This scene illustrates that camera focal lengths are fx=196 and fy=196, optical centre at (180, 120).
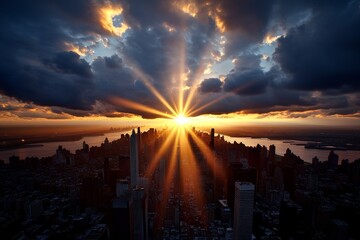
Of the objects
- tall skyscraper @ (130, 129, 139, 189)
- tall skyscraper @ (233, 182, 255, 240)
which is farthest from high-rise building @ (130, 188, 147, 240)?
tall skyscraper @ (233, 182, 255, 240)

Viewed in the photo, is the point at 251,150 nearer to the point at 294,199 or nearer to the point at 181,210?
the point at 294,199

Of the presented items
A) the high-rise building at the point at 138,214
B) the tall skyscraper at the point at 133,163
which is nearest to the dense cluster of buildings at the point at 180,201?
the tall skyscraper at the point at 133,163

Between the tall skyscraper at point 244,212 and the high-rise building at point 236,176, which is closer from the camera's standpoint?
the tall skyscraper at point 244,212

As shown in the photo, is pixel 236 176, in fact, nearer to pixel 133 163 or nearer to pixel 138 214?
pixel 133 163

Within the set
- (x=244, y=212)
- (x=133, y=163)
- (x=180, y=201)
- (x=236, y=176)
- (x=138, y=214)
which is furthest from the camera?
(x=180, y=201)

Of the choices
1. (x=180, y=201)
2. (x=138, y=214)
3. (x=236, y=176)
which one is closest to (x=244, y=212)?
(x=236, y=176)

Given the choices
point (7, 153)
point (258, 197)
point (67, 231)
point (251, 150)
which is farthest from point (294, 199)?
point (7, 153)

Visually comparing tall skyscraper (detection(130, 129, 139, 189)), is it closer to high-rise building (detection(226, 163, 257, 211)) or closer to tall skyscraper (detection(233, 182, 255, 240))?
high-rise building (detection(226, 163, 257, 211))

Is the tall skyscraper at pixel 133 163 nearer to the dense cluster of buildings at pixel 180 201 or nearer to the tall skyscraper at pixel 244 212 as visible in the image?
the dense cluster of buildings at pixel 180 201
